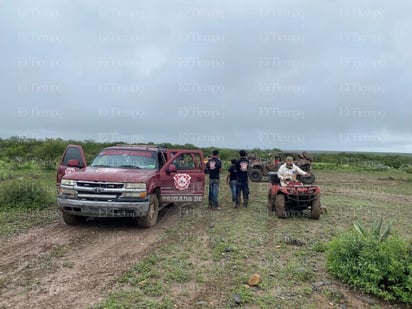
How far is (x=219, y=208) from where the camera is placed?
1012cm

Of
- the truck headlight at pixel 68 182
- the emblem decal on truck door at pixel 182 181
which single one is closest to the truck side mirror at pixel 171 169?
the emblem decal on truck door at pixel 182 181

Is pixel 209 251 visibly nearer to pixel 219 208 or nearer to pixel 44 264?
pixel 44 264

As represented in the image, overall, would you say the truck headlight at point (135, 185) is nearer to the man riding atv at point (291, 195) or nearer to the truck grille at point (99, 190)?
the truck grille at point (99, 190)

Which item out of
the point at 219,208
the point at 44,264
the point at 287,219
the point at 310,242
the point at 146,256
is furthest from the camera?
the point at 219,208

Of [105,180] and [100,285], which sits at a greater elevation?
[105,180]

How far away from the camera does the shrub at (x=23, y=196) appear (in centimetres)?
897

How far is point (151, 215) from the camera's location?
284 inches

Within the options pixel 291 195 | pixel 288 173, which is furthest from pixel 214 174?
pixel 291 195

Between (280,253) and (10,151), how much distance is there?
36.4 meters

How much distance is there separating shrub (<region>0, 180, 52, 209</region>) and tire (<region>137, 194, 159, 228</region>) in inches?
149

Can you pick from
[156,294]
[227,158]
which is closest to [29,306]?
[156,294]

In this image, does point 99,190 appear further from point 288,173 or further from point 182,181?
point 288,173

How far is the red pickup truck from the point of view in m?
6.60

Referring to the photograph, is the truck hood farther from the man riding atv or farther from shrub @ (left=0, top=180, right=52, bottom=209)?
the man riding atv
